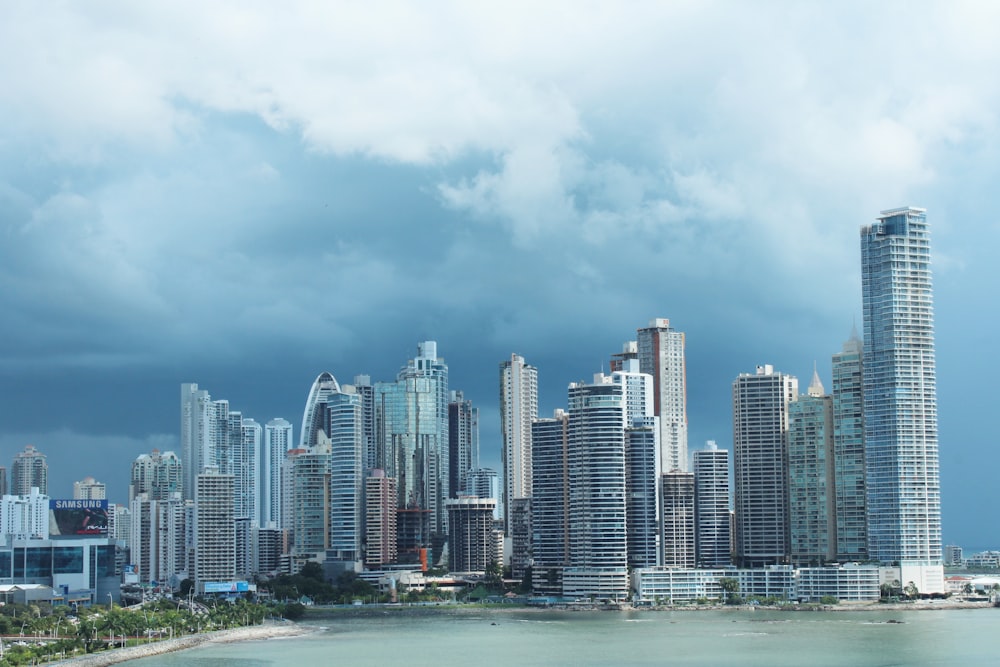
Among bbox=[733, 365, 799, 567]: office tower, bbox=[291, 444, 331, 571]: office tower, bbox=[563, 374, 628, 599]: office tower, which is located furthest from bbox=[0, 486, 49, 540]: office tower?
bbox=[733, 365, 799, 567]: office tower

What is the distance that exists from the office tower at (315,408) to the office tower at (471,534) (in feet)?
91.4

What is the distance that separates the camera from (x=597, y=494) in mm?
79875

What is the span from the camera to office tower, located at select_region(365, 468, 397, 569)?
95812 millimetres

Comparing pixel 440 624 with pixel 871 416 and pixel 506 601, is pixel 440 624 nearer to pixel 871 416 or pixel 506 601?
pixel 506 601

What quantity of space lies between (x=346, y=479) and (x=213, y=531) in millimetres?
8957

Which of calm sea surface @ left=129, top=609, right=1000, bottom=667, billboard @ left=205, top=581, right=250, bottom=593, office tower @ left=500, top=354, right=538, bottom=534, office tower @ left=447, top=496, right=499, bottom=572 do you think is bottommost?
calm sea surface @ left=129, top=609, right=1000, bottom=667

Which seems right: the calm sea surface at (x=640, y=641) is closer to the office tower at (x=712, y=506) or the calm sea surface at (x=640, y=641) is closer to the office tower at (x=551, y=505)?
the office tower at (x=551, y=505)

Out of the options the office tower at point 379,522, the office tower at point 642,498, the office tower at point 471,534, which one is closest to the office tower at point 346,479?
the office tower at point 379,522

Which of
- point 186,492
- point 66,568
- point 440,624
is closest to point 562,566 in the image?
point 440,624

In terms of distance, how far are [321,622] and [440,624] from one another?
258 inches

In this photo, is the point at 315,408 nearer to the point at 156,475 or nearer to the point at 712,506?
the point at 156,475

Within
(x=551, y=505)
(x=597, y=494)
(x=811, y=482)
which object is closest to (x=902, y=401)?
(x=811, y=482)

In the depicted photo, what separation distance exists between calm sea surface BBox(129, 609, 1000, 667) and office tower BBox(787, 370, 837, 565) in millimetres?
9989

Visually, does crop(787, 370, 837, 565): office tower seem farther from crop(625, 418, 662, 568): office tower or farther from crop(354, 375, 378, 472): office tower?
crop(354, 375, 378, 472): office tower
